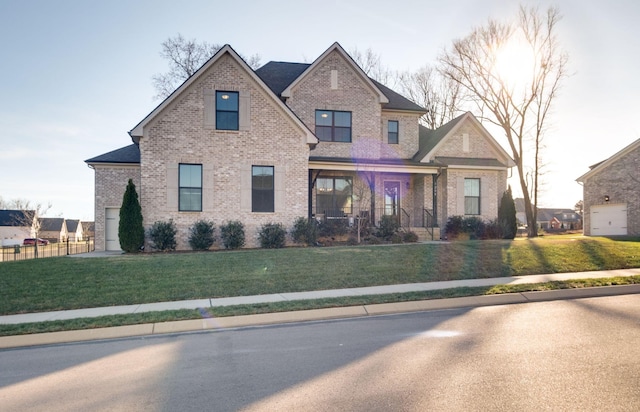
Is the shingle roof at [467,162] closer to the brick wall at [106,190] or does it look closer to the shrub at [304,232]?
the shrub at [304,232]

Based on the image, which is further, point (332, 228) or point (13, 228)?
point (13, 228)

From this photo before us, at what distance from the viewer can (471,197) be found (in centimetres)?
2212

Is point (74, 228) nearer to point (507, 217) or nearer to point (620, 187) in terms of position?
point (507, 217)

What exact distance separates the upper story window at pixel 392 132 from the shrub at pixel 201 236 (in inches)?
442

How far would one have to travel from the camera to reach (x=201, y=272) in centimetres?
1176

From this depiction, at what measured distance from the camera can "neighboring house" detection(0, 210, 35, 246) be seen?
7385 centimetres

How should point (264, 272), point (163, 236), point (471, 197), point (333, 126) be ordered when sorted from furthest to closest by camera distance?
point (471, 197) < point (333, 126) < point (163, 236) < point (264, 272)

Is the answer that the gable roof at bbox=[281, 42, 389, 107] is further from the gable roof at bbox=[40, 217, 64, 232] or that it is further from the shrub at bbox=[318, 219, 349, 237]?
the gable roof at bbox=[40, 217, 64, 232]

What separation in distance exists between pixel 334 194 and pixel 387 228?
362cm

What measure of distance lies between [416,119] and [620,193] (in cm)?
1495

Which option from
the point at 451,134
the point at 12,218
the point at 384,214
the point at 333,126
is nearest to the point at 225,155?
the point at 333,126

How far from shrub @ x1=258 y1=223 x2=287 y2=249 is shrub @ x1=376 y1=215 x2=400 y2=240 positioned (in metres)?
4.56

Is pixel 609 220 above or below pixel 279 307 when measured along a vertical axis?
above

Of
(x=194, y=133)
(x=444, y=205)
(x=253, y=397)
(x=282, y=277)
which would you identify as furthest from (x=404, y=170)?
(x=253, y=397)
